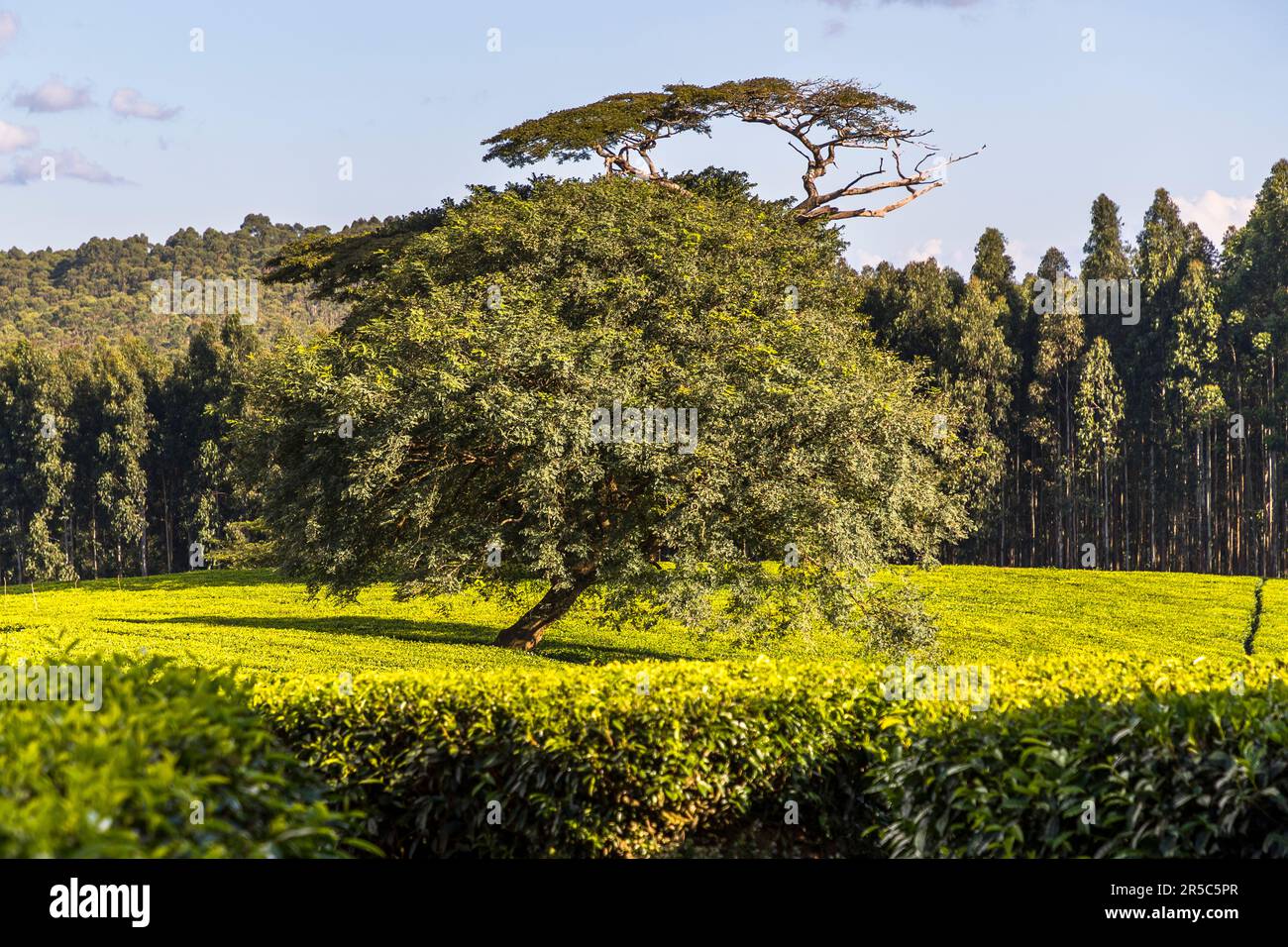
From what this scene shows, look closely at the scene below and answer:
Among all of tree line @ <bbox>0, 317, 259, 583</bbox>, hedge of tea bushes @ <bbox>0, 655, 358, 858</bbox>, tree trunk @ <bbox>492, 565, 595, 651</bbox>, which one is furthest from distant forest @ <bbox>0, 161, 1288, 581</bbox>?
hedge of tea bushes @ <bbox>0, 655, 358, 858</bbox>

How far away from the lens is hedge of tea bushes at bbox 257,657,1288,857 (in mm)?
6301

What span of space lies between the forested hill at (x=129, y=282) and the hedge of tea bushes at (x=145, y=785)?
76.9 m

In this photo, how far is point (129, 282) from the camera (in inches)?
3856

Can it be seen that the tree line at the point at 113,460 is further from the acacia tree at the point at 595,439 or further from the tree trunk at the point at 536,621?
the acacia tree at the point at 595,439

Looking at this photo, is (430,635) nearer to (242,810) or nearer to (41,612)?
(41,612)

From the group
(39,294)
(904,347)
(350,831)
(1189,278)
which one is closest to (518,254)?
(350,831)

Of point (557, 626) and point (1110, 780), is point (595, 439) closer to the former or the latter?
point (557, 626)

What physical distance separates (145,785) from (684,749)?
4.27m

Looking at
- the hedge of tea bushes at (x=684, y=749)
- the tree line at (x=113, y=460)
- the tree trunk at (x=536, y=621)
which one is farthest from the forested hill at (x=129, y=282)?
the hedge of tea bushes at (x=684, y=749)

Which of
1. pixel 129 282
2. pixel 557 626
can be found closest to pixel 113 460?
pixel 557 626

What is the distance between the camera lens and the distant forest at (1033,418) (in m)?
42.2

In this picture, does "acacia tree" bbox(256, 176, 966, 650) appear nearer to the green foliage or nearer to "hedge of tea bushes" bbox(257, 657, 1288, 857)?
"hedge of tea bushes" bbox(257, 657, 1288, 857)

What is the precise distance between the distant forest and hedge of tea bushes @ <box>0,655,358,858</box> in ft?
106
